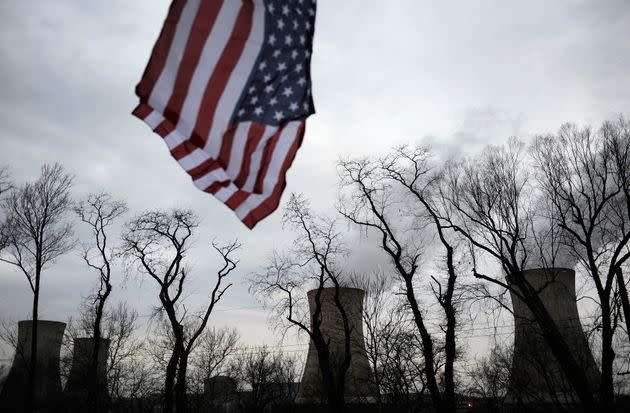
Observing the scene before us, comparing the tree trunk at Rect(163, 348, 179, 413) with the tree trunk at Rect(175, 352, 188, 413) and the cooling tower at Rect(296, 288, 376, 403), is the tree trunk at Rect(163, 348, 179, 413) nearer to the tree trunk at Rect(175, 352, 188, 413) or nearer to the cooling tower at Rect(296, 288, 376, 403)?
the tree trunk at Rect(175, 352, 188, 413)

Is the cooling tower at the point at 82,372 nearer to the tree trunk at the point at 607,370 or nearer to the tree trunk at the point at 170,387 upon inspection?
the tree trunk at the point at 170,387

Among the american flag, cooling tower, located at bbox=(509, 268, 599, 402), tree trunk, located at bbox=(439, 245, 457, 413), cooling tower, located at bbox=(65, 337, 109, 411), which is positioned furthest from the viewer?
cooling tower, located at bbox=(65, 337, 109, 411)

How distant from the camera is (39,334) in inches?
1427

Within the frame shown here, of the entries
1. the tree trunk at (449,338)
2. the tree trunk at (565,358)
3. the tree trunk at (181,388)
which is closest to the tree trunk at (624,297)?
the tree trunk at (565,358)

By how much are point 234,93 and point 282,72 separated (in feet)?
1.63

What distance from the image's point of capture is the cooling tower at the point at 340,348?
2970cm

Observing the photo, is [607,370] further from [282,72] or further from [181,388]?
[181,388]

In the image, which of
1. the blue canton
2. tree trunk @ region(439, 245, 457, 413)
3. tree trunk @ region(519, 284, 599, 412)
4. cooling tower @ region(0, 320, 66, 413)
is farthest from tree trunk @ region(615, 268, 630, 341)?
cooling tower @ region(0, 320, 66, 413)

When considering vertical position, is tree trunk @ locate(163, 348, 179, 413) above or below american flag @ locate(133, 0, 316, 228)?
below

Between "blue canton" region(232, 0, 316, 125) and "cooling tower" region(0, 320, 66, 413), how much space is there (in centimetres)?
3609

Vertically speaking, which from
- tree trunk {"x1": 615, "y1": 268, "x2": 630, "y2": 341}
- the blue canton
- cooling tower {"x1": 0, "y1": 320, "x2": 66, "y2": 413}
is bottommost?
cooling tower {"x1": 0, "y1": 320, "x2": 66, "y2": 413}

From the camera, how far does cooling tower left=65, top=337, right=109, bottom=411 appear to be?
118 feet

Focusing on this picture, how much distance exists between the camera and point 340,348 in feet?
111

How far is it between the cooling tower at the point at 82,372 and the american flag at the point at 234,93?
34.4 meters
